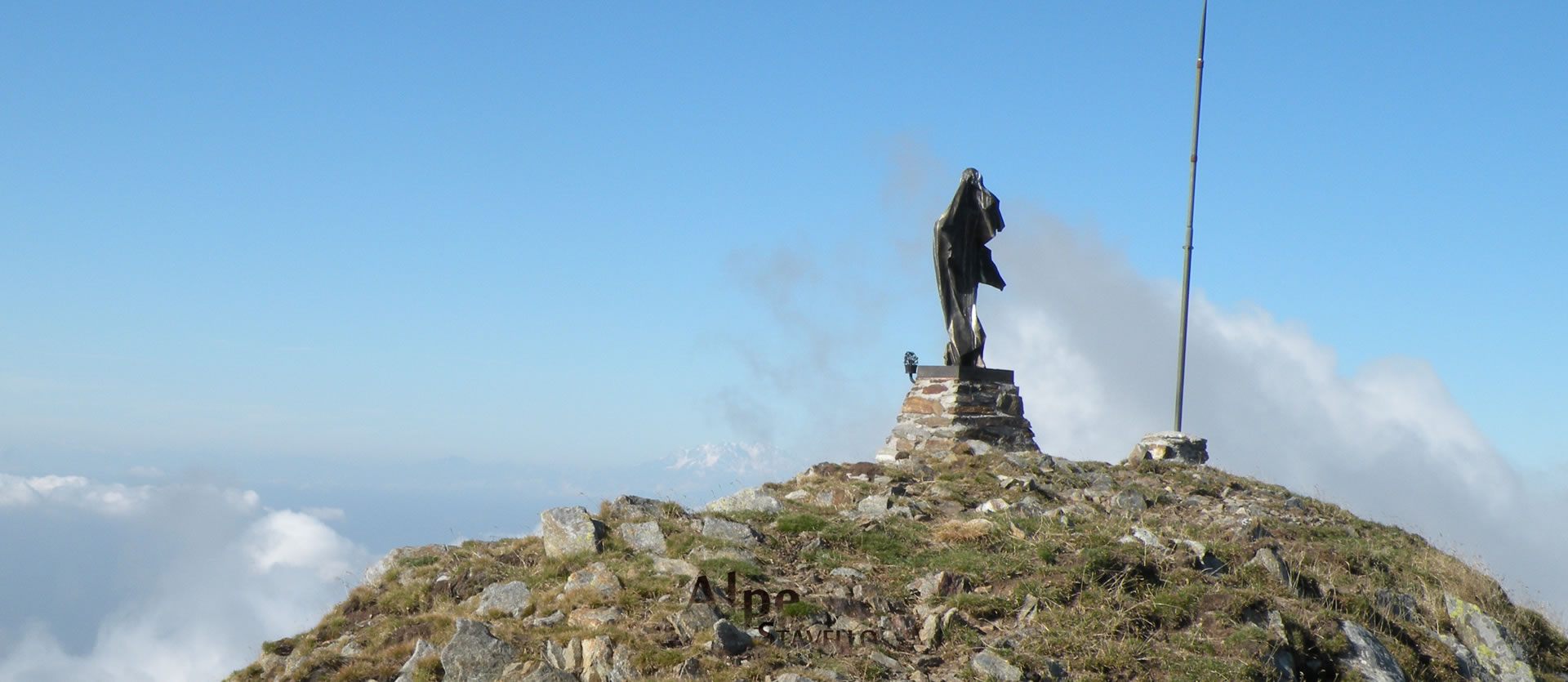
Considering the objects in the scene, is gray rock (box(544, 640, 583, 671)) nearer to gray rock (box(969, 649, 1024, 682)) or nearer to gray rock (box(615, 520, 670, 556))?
gray rock (box(615, 520, 670, 556))

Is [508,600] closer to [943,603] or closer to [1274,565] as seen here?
[943,603]

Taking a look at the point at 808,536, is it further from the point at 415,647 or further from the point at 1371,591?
the point at 1371,591

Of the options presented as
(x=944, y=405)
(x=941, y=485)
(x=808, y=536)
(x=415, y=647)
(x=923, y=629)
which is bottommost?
(x=415, y=647)

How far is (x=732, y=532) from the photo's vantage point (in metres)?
11.0

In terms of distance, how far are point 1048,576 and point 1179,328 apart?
9862mm

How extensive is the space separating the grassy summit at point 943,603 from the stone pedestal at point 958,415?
362 centimetres

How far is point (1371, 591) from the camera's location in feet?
36.1

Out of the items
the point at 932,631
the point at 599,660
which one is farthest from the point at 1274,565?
the point at 599,660

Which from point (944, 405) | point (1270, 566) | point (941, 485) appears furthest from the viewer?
point (944, 405)

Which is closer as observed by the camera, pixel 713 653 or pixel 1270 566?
pixel 713 653

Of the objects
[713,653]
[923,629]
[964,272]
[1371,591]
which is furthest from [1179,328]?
[713,653]

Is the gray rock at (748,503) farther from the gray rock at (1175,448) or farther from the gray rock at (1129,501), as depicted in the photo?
the gray rock at (1175,448)

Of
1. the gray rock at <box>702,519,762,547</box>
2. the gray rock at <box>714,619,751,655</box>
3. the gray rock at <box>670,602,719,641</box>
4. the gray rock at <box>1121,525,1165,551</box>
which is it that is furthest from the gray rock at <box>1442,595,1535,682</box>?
the gray rock at <box>670,602,719,641</box>

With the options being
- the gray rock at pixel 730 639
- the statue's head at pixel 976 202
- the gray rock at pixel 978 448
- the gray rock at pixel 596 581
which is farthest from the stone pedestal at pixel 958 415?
the gray rock at pixel 730 639
